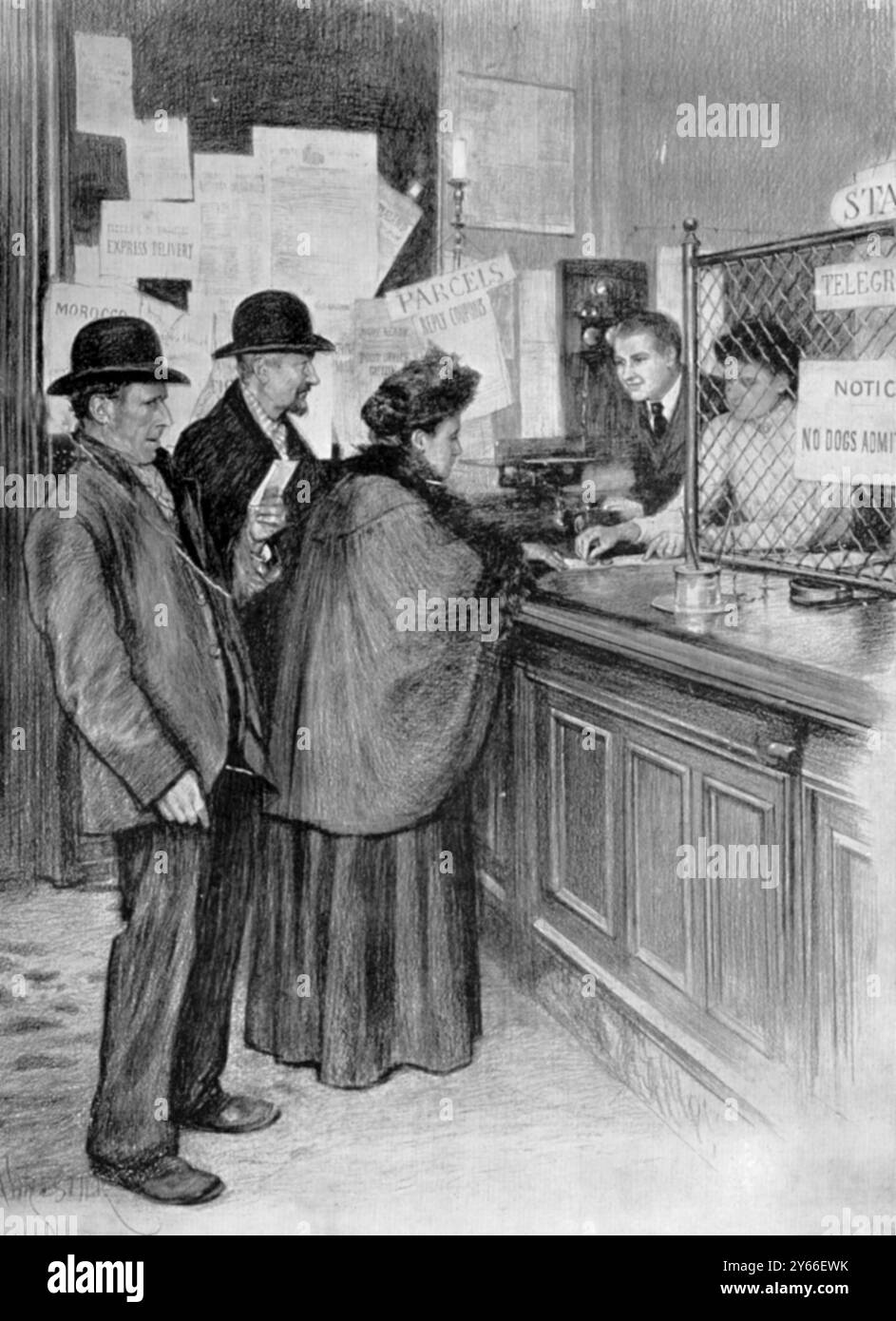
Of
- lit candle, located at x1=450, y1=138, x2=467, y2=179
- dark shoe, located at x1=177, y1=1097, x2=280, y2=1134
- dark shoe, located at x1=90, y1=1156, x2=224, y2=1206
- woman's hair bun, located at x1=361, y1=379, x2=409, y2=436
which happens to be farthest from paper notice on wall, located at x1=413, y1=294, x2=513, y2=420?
dark shoe, located at x1=90, y1=1156, x2=224, y2=1206

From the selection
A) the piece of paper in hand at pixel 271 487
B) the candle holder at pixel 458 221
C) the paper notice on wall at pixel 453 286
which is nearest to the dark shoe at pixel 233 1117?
the piece of paper in hand at pixel 271 487

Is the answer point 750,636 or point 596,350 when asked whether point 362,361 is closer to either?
point 596,350

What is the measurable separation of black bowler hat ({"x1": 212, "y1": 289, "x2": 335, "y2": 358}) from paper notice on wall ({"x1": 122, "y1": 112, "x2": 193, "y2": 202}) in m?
0.21

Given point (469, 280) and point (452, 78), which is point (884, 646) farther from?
point (452, 78)

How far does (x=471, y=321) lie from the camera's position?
86.3 inches

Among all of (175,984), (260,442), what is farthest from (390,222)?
(175,984)

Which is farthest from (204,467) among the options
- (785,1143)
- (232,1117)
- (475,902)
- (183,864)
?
(785,1143)

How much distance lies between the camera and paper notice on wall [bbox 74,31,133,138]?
2.15 metres

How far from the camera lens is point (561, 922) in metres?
2.26

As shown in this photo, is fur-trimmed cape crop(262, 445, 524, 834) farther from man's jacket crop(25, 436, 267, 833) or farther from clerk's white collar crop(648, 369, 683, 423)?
clerk's white collar crop(648, 369, 683, 423)
